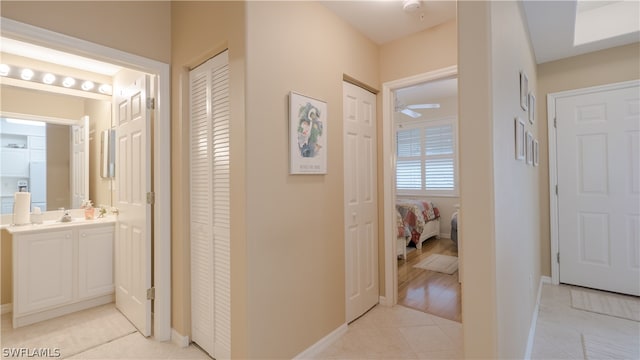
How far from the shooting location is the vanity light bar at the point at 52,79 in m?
2.66

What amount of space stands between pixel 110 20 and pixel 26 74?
59.7 inches

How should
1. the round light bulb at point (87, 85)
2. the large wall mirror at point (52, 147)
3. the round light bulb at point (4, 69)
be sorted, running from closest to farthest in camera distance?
the round light bulb at point (4, 69) < the large wall mirror at point (52, 147) < the round light bulb at point (87, 85)

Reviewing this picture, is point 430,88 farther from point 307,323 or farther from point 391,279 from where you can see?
point 307,323

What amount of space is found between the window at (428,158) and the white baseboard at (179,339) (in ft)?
16.9

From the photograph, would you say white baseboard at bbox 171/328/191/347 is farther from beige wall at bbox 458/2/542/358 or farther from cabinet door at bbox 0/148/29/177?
cabinet door at bbox 0/148/29/177

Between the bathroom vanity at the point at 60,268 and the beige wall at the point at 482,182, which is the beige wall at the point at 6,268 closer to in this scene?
the bathroom vanity at the point at 60,268

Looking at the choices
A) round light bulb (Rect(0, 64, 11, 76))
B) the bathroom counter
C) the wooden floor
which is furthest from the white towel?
the wooden floor

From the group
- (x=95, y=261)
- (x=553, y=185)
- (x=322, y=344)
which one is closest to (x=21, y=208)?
(x=95, y=261)

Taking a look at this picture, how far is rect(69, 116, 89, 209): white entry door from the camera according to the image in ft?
10.4

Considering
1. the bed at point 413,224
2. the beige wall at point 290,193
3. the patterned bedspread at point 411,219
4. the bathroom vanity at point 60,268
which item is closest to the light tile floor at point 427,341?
the bathroom vanity at point 60,268

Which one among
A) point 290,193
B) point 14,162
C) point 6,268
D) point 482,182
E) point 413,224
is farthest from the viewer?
point 413,224

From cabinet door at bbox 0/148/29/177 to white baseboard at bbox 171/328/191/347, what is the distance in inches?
89.6

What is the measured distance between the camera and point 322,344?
2105mm

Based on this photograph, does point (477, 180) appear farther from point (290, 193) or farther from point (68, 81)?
point (68, 81)
